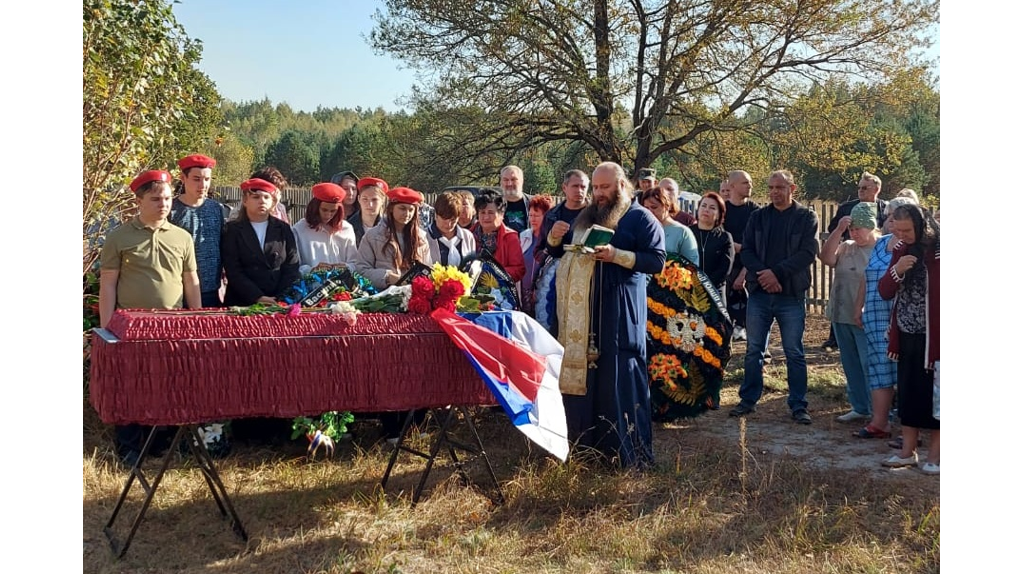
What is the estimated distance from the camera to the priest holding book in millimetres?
5027

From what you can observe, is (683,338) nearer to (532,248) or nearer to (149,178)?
(532,248)

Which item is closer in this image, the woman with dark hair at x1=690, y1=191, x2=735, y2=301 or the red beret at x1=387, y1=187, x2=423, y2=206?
the red beret at x1=387, y1=187, x2=423, y2=206

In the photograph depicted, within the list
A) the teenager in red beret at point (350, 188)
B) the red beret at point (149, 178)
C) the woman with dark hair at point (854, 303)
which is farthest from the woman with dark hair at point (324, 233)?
the woman with dark hair at point (854, 303)

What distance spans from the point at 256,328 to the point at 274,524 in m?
1.10

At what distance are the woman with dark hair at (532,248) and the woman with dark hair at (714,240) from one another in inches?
56.1

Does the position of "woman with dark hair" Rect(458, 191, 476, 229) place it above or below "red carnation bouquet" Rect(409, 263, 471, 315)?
above

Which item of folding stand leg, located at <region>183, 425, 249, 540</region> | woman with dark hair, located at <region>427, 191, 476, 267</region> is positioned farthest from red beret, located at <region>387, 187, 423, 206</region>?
folding stand leg, located at <region>183, 425, 249, 540</region>

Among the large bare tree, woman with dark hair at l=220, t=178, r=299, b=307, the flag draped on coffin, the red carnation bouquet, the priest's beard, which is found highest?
the large bare tree

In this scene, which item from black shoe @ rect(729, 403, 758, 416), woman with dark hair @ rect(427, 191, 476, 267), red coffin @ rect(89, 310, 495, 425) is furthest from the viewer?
black shoe @ rect(729, 403, 758, 416)

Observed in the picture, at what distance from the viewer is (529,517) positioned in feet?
14.6

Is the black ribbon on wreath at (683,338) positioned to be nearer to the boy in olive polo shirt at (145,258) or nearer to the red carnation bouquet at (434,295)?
the red carnation bouquet at (434,295)

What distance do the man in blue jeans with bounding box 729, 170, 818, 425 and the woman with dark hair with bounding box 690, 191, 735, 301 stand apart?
78 cm

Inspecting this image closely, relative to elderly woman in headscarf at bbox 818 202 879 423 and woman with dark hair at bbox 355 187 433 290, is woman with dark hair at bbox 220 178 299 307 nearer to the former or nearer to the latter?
woman with dark hair at bbox 355 187 433 290

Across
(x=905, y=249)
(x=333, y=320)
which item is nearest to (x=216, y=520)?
(x=333, y=320)
